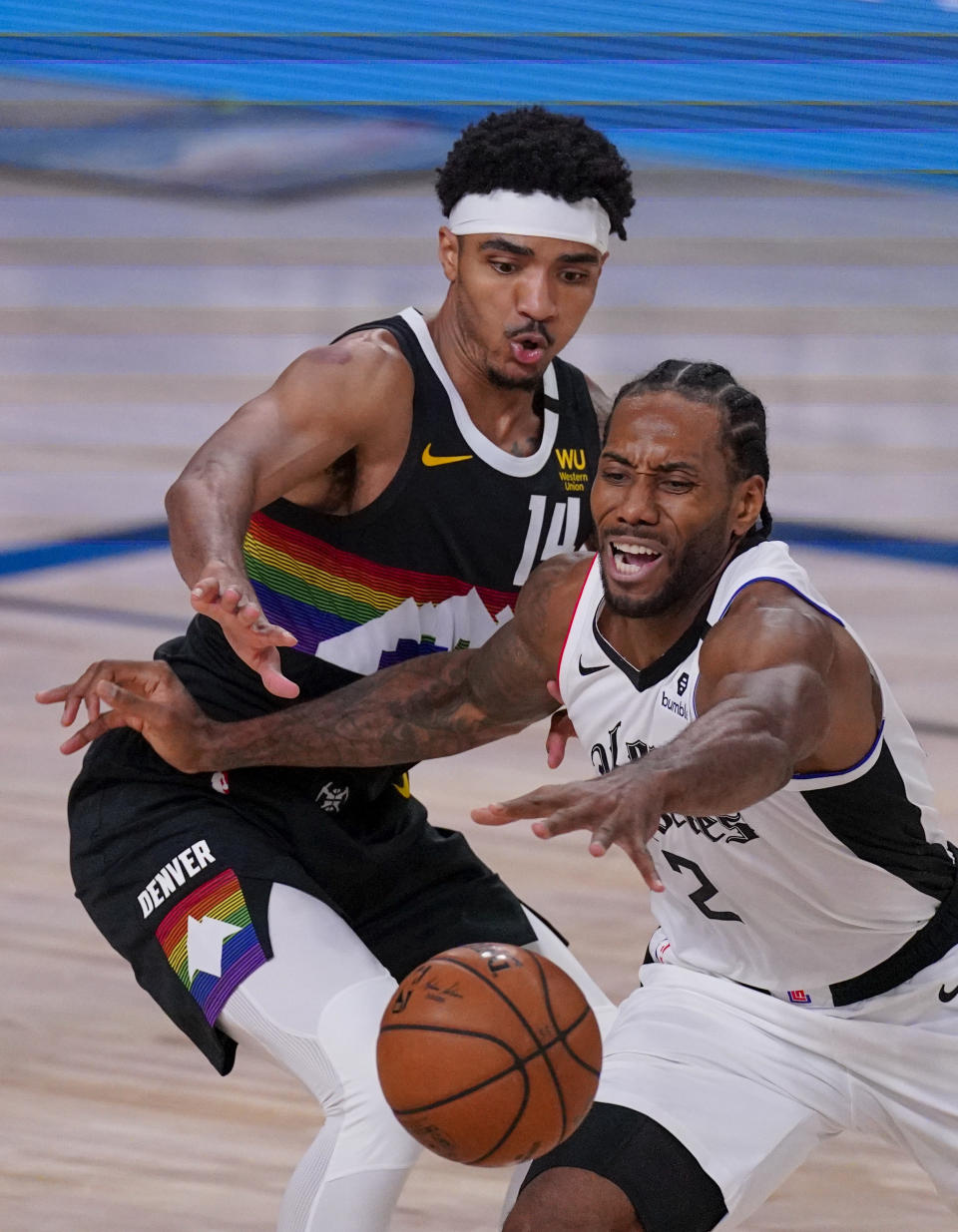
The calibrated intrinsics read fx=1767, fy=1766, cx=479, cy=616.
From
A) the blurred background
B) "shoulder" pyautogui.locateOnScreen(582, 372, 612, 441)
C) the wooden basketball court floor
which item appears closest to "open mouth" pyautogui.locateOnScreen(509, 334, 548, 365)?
"shoulder" pyautogui.locateOnScreen(582, 372, 612, 441)

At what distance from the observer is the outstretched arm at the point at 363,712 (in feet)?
11.3

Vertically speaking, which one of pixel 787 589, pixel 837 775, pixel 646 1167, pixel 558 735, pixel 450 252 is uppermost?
pixel 450 252

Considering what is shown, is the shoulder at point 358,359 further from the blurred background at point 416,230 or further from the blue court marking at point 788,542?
the blue court marking at point 788,542

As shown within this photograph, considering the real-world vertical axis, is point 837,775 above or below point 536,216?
below

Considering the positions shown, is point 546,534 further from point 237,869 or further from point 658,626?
point 237,869

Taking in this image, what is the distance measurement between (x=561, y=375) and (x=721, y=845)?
3.85ft

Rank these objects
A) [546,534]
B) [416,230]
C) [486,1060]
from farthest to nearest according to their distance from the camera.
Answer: [416,230] → [546,534] → [486,1060]

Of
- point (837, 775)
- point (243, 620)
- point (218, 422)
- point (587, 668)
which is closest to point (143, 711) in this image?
point (243, 620)

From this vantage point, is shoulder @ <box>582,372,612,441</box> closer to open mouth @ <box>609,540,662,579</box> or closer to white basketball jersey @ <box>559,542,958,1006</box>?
white basketball jersey @ <box>559,542,958,1006</box>

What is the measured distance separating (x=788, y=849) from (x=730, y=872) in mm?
124

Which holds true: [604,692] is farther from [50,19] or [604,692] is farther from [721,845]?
[50,19]

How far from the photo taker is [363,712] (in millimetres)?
3527

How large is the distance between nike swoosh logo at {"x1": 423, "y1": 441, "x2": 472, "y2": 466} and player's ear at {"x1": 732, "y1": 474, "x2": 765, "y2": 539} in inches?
26.1

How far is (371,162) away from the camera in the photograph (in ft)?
35.4
